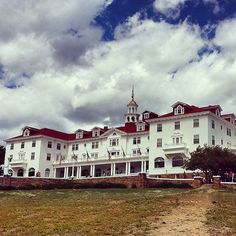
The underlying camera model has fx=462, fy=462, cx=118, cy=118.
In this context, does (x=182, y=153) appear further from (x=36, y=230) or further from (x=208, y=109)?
(x=36, y=230)

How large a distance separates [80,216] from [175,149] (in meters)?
46.1

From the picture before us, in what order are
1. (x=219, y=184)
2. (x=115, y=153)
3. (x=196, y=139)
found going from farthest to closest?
(x=115, y=153) → (x=196, y=139) → (x=219, y=184)

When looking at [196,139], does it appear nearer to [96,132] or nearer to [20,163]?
[96,132]

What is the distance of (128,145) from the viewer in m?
87.9

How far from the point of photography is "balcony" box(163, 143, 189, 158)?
74000 mm

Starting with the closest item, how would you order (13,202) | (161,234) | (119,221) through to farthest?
(161,234) < (119,221) < (13,202)

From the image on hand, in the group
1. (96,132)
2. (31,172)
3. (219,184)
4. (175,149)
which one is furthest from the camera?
(96,132)

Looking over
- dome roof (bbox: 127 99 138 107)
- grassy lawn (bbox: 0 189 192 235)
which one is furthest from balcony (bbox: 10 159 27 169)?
grassy lawn (bbox: 0 189 192 235)

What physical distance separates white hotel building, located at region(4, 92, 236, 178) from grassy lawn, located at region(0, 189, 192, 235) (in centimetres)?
3407

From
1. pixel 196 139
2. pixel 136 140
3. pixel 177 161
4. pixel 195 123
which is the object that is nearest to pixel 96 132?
pixel 136 140

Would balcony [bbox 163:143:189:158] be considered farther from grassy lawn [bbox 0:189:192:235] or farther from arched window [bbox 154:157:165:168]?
grassy lawn [bbox 0:189:192:235]

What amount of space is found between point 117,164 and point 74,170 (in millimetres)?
10328

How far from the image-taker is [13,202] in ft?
132

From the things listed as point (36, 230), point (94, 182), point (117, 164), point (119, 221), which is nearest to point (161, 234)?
point (119, 221)
